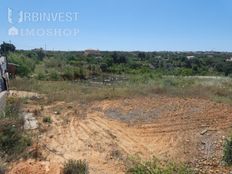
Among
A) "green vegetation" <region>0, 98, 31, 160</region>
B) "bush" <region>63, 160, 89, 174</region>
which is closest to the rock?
"green vegetation" <region>0, 98, 31, 160</region>

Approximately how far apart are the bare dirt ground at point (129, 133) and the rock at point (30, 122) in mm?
192

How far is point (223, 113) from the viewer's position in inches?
392

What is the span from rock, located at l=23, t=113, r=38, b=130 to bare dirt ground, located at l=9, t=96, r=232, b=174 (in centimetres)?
19

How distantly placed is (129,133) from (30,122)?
2264mm

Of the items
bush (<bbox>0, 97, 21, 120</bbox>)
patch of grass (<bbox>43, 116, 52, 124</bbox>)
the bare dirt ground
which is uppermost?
bush (<bbox>0, 97, 21, 120</bbox>)

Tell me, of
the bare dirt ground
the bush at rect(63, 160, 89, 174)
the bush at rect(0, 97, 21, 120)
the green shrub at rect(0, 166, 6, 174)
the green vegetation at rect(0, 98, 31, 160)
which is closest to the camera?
the green shrub at rect(0, 166, 6, 174)

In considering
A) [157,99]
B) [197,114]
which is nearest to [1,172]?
[197,114]

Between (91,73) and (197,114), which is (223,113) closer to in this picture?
(197,114)

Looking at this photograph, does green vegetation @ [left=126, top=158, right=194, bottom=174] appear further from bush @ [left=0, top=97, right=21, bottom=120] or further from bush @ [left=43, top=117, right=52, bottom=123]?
bush @ [left=43, top=117, right=52, bottom=123]

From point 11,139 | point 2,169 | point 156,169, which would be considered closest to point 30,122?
point 11,139

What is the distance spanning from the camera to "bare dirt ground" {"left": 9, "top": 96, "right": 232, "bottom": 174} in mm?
6484

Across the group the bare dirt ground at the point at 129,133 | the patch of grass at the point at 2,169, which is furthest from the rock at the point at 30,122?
the patch of grass at the point at 2,169

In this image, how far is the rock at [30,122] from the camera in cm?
818

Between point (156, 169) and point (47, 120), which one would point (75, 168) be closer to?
point (156, 169)
